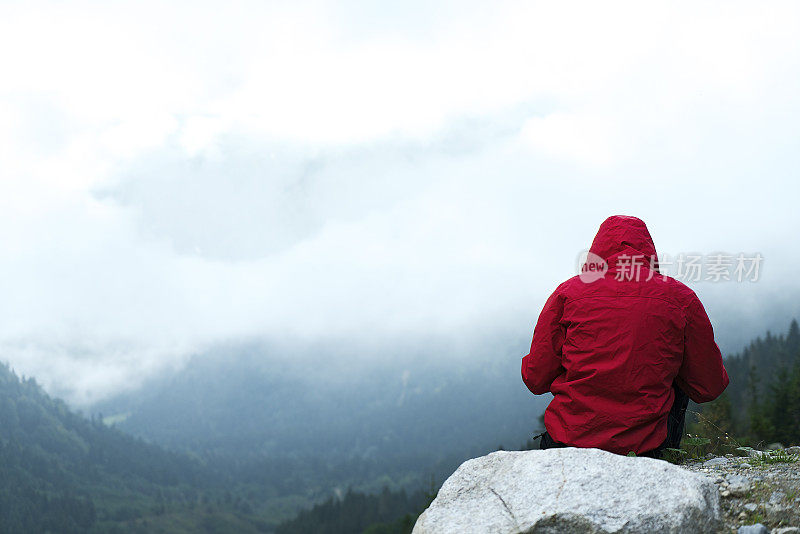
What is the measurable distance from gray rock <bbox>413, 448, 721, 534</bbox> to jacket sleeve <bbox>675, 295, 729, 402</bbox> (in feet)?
3.87

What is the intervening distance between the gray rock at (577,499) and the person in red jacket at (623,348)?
0.62 metres

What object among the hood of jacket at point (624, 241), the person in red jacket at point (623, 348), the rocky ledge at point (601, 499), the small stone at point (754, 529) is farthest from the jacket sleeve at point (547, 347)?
the small stone at point (754, 529)

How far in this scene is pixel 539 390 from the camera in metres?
7.42

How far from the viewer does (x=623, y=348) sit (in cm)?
635

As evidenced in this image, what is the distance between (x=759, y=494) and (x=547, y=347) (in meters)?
2.55

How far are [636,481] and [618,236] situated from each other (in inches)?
102

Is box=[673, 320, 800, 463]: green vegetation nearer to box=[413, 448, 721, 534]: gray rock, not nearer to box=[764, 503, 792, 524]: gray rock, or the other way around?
box=[764, 503, 792, 524]: gray rock

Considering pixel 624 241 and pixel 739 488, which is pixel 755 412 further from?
pixel 624 241

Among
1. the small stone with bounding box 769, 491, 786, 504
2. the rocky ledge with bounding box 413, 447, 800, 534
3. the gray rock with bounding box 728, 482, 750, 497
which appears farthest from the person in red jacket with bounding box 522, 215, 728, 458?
the small stone with bounding box 769, 491, 786, 504

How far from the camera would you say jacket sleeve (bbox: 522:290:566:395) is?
22.5ft

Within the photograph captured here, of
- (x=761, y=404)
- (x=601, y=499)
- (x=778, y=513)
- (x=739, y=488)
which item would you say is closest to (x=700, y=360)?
(x=739, y=488)

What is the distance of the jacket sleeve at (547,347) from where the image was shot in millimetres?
6863

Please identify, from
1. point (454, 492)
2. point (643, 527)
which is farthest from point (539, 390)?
point (643, 527)

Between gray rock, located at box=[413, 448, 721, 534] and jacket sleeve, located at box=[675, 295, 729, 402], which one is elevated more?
jacket sleeve, located at box=[675, 295, 729, 402]
